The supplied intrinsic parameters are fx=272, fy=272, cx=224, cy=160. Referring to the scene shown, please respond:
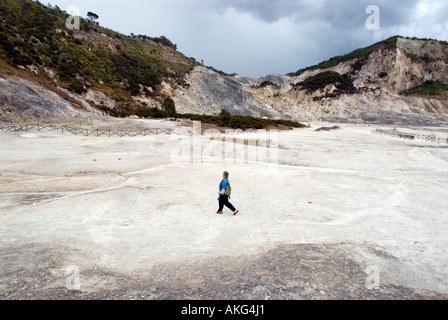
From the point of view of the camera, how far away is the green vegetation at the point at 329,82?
9469 cm

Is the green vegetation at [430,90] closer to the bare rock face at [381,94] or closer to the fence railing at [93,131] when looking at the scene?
the bare rock face at [381,94]

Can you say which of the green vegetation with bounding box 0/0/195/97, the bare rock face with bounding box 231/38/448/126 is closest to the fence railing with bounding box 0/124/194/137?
the green vegetation with bounding box 0/0/195/97

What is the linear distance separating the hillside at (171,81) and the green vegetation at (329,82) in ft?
1.15

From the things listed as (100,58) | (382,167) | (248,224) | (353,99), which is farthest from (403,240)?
(353,99)

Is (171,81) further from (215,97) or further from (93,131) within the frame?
(93,131)

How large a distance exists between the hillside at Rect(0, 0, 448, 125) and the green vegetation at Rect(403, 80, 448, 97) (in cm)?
27

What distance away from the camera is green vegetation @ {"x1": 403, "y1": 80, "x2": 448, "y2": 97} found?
8550cm

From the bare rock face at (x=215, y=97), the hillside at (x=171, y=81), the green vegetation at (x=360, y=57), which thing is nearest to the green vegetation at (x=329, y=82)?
the hillside at (x=171, y=81)

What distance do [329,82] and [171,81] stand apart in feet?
189

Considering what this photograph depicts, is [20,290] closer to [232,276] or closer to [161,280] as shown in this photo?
[161,280]

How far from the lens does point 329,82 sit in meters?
99.4

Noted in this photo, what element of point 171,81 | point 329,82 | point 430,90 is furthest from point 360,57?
point 171,81

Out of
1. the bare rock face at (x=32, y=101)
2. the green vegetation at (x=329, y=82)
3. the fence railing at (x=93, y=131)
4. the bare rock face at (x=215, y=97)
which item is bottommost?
the fence railing at (x=93, y=131)

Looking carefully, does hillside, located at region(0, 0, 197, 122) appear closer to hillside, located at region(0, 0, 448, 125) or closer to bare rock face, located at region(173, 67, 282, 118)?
hillside, located at region(0, 0, 448, 125)
